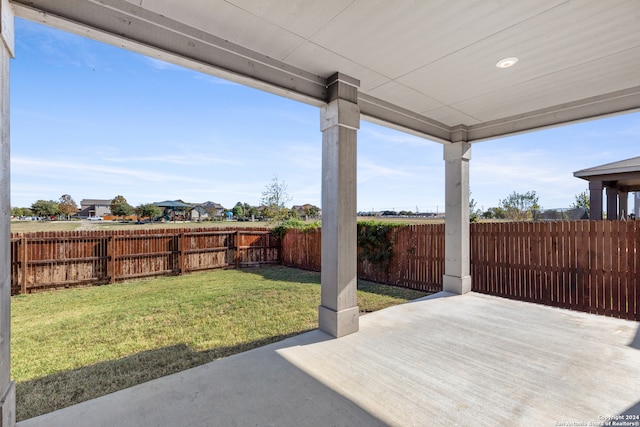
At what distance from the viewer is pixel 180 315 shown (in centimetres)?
450

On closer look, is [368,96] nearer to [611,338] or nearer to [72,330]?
[611,338]

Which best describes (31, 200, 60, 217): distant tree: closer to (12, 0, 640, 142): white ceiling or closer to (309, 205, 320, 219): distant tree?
(12, 0, 640, 142): white ceiling

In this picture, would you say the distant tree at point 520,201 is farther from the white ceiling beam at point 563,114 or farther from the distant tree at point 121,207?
the distant tree at point 121,207

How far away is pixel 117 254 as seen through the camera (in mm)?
7375

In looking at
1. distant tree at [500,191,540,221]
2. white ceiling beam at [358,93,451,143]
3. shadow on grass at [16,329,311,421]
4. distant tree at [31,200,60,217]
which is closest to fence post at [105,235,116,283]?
shadow on grass at [16,329,311,421]

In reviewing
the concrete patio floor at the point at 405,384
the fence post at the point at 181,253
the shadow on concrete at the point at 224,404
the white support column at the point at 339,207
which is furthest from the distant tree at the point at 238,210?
the shadow on concrete at the point at 224,404

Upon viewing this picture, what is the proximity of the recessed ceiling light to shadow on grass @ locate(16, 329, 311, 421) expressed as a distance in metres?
4.06

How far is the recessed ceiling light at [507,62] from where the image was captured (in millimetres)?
2793

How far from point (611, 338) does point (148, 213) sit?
114 ft

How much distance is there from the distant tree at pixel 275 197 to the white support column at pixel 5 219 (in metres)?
14.3

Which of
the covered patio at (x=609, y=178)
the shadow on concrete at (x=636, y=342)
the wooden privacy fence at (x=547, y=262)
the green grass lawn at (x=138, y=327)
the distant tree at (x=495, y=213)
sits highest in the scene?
the covered patio at (x=609, y=178)

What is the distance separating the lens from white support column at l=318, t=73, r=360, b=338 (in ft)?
10.6

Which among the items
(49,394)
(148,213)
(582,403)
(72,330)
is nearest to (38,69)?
(72,330)

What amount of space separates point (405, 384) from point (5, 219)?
9.66ft
